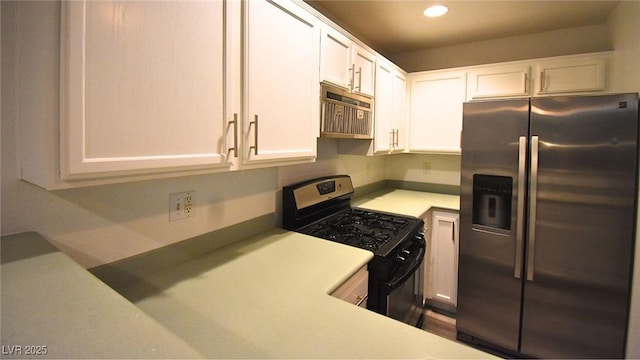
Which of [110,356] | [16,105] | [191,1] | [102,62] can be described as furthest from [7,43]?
[110,356]

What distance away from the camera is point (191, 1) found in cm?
Result: 92

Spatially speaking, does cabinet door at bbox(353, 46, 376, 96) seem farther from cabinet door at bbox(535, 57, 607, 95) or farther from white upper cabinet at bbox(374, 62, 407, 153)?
cabinet door at bbox(535, 57, 607, 95)

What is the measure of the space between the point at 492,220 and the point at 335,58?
1.56m

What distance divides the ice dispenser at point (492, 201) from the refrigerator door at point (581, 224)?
0.49ft

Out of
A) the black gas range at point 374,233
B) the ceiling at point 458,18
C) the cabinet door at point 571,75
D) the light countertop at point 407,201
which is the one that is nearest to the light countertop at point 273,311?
the black gas range at point 374,233

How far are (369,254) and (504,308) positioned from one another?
1366mm

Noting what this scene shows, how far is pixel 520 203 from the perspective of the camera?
1937 millimetres

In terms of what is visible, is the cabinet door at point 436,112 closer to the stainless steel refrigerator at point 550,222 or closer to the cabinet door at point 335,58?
the stainless steel refrigerator at point 550,222

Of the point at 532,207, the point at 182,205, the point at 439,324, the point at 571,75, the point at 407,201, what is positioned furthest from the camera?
the point at 407,201

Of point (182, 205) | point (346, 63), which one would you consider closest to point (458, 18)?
point (346, 63)

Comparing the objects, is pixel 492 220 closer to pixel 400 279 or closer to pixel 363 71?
pixel 400 279

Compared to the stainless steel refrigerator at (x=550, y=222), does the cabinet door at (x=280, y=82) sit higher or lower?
higher

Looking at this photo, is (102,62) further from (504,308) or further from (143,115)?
(504,308)

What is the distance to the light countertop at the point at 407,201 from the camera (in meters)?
2.41
